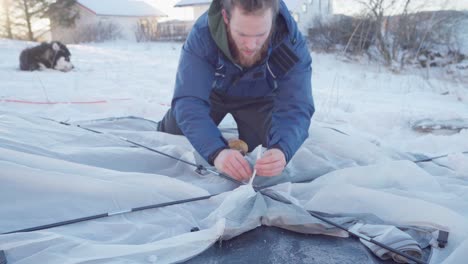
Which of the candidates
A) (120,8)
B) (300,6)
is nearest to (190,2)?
(120,8)

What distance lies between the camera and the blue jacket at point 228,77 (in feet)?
5.02

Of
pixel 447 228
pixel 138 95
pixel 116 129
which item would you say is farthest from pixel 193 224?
pixel 138 95

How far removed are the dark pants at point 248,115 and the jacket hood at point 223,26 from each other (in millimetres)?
546

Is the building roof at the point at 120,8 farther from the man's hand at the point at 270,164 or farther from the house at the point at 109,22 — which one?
the man's hand at the point at 270,164

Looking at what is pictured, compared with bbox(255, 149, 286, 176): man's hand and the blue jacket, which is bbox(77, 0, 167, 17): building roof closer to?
the blue jacket

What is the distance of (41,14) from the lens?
1919 centimetres

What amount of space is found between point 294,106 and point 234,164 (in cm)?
44

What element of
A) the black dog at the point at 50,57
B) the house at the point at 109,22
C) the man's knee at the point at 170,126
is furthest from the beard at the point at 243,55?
the house at the point at 109,22

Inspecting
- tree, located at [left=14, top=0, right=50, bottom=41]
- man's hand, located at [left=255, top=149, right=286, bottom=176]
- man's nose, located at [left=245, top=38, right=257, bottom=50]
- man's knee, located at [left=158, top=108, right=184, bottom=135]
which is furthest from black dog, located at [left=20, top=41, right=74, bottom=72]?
tree, located at [left=14, top=0, right=50, bottom=41]

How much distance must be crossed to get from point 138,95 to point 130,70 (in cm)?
267

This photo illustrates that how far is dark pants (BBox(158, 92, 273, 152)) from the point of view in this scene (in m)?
2.11

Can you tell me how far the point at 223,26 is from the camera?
4.88 feet

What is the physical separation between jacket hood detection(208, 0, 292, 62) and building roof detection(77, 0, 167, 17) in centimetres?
2417

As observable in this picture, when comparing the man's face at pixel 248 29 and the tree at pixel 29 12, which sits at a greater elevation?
the man's face at pixel 248 29
